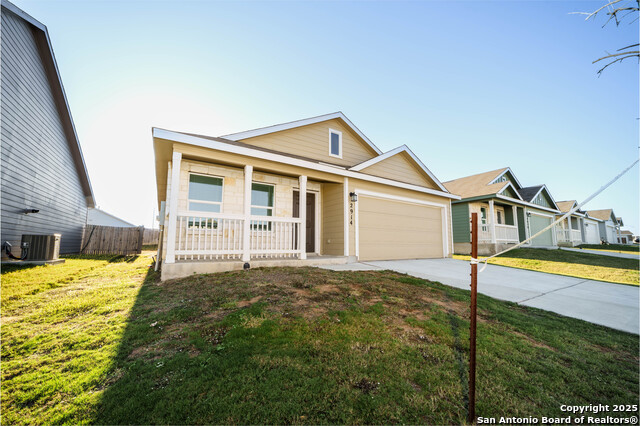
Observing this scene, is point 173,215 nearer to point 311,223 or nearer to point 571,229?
point 311,223

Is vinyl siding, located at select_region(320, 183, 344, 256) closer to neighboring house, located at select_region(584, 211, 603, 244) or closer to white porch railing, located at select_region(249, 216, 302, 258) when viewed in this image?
white porch railing, located at select_region(249, 216, 302, 258)

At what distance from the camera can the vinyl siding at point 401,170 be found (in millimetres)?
10062

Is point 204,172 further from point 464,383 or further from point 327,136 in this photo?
point 464,383

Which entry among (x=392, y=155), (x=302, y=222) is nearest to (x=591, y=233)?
(x=392, y=155)

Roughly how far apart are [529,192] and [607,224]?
27.8 m

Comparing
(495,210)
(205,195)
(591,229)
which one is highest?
(495,210)

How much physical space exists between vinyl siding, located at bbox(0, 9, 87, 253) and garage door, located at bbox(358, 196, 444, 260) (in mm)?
11133

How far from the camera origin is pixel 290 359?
7.67ft

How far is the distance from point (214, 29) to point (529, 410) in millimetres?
10807

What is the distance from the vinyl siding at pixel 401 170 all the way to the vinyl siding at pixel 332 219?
1.50m

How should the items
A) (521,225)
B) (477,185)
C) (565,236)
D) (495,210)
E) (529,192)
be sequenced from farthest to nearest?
(565,236) < (529,192) < (521,225) < (495,210) < (477,185)

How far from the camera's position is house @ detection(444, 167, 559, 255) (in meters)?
14.6

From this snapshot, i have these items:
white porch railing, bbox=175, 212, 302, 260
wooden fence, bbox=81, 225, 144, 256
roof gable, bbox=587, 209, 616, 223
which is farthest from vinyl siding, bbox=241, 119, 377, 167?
roof gable, bbox=587, 209, 616, 223

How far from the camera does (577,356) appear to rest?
9.18ft
